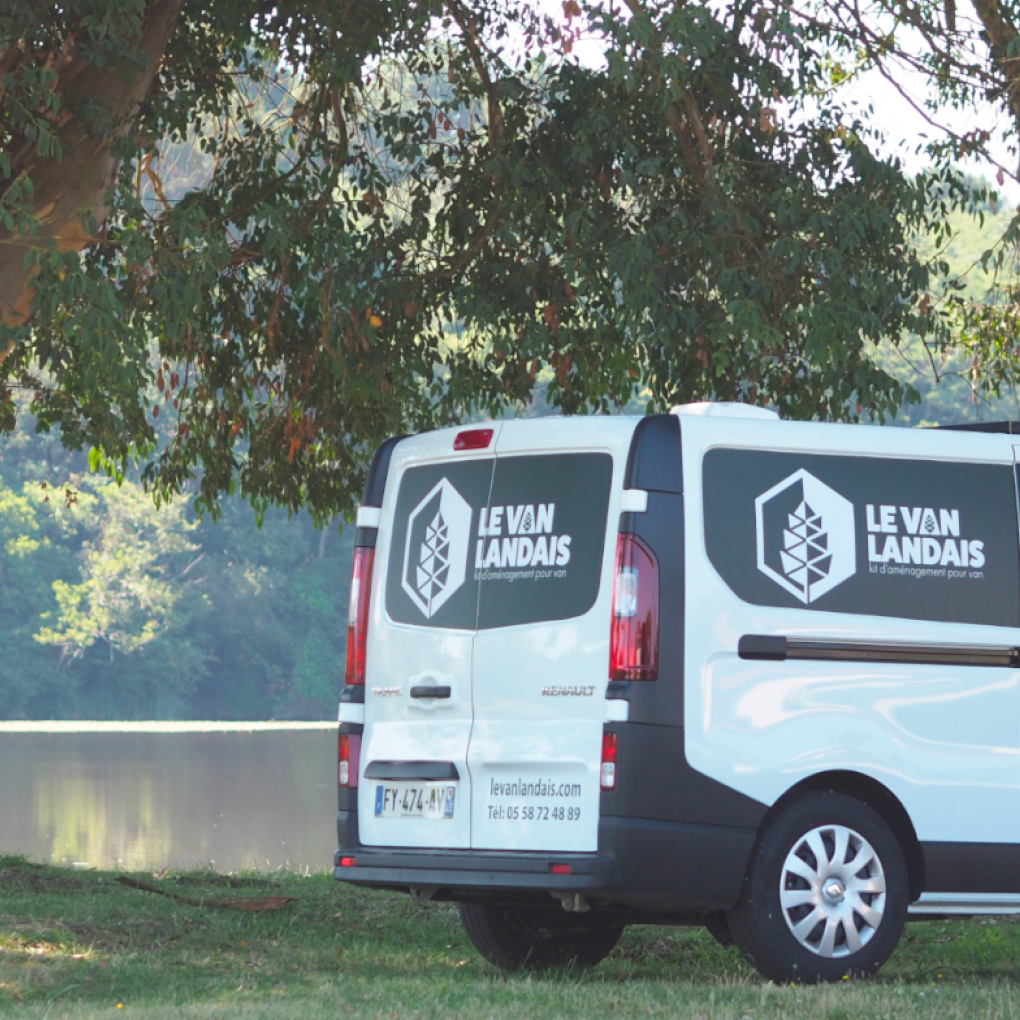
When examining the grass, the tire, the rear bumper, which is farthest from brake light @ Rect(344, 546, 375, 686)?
the tire

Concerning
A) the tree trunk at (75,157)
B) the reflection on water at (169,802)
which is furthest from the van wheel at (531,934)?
the reflection on water at (169,802)

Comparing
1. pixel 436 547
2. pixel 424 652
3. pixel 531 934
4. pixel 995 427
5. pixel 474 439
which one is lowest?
pixel 531 934

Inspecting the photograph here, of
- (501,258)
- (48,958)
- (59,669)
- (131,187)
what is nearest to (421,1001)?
(48,958)

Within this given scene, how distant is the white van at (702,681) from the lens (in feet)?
22.5

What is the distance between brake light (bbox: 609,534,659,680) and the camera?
6.80m

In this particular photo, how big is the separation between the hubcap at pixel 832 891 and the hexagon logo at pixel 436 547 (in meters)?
1.66

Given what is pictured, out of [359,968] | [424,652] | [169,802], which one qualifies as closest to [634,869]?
[424,652]

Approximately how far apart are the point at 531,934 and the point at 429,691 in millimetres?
1513

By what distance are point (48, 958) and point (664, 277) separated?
5.59 m

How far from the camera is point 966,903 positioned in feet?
24.3

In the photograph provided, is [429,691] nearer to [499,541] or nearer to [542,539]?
[499,541]

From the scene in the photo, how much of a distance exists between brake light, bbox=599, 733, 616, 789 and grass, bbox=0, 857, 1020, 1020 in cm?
74

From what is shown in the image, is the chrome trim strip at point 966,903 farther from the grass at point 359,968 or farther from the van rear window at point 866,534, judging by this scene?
the van rear window at point 866,534

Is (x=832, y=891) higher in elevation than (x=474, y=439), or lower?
lower
